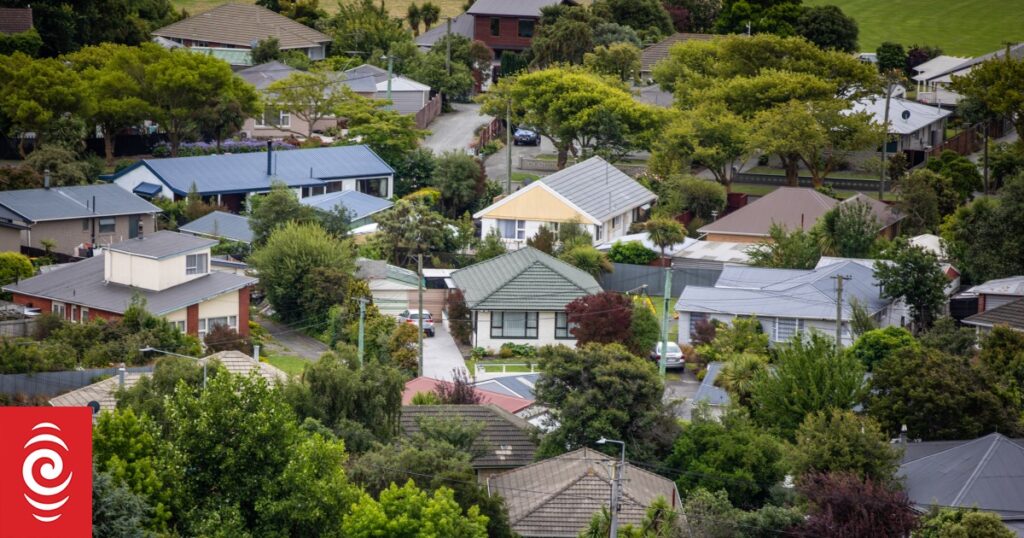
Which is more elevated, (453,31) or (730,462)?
(453,31)

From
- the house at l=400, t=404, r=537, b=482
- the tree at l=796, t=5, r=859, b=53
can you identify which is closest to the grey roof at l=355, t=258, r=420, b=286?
the house at l=400, t=404, r=537, b=482

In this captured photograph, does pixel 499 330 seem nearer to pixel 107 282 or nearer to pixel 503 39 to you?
pixel 107 282

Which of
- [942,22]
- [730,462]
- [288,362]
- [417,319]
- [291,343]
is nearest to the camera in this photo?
[730,462]

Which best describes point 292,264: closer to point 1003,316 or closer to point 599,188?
point 599,188

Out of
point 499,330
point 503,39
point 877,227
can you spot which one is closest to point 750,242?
point 877,227

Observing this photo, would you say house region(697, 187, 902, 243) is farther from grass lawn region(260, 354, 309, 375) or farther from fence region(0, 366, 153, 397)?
fence region(0, 366, 153, 397)

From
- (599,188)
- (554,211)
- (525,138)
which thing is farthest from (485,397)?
(525,138)
